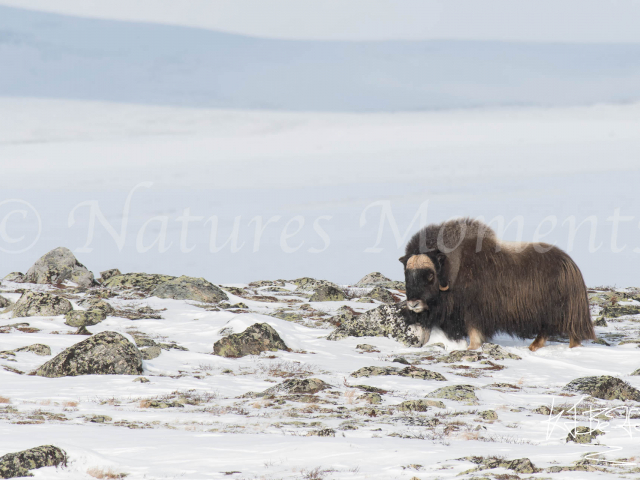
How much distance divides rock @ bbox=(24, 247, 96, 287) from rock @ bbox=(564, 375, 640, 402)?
83.9 ft

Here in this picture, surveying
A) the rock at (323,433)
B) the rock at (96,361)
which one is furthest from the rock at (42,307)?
the rock at (323,433)

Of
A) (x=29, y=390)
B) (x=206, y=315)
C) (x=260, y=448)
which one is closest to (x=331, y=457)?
(x=260, y=448)

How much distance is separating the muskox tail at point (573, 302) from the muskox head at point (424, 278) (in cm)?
282

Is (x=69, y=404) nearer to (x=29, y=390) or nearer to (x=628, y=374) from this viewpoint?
(x=29, y=390)

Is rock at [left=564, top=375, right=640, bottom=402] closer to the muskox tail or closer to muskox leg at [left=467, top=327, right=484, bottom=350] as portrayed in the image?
muskox leg at [left=467, top=327, right=484, bottom=350]

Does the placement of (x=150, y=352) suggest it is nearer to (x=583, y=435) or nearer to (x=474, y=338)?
(x=474, y=338)

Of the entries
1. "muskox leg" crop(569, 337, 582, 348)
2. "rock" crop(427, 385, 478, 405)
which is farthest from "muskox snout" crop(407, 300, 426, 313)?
"rock" crop(427, 385, 478, 405)

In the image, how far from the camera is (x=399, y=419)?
8609 millimetres

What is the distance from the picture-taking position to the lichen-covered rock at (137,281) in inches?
1172

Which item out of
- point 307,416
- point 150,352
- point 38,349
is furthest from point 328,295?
point 307,416

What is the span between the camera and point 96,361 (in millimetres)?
12203

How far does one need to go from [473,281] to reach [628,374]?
12.3 ft

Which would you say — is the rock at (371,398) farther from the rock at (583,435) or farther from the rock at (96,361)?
the rock at (96,361)

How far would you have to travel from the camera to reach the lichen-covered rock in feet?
97.7
